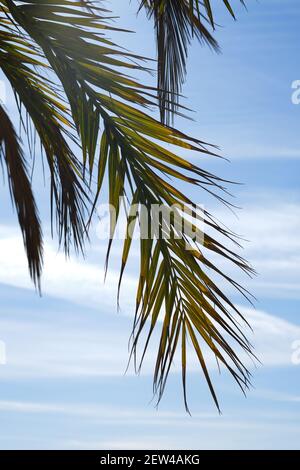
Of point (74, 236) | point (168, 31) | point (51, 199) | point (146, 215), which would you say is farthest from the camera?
point (168, 31)

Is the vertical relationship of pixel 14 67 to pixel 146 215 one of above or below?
above

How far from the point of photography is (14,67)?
3.79 meters

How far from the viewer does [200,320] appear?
3207 mm

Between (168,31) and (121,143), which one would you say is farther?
(168,31)

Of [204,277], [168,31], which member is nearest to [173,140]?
[204,277]

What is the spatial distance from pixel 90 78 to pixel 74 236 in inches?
36.5

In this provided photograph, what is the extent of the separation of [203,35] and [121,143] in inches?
59.8

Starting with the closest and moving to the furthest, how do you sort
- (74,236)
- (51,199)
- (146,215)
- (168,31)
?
(146,215), (51,199), (74,236), (168,31)
